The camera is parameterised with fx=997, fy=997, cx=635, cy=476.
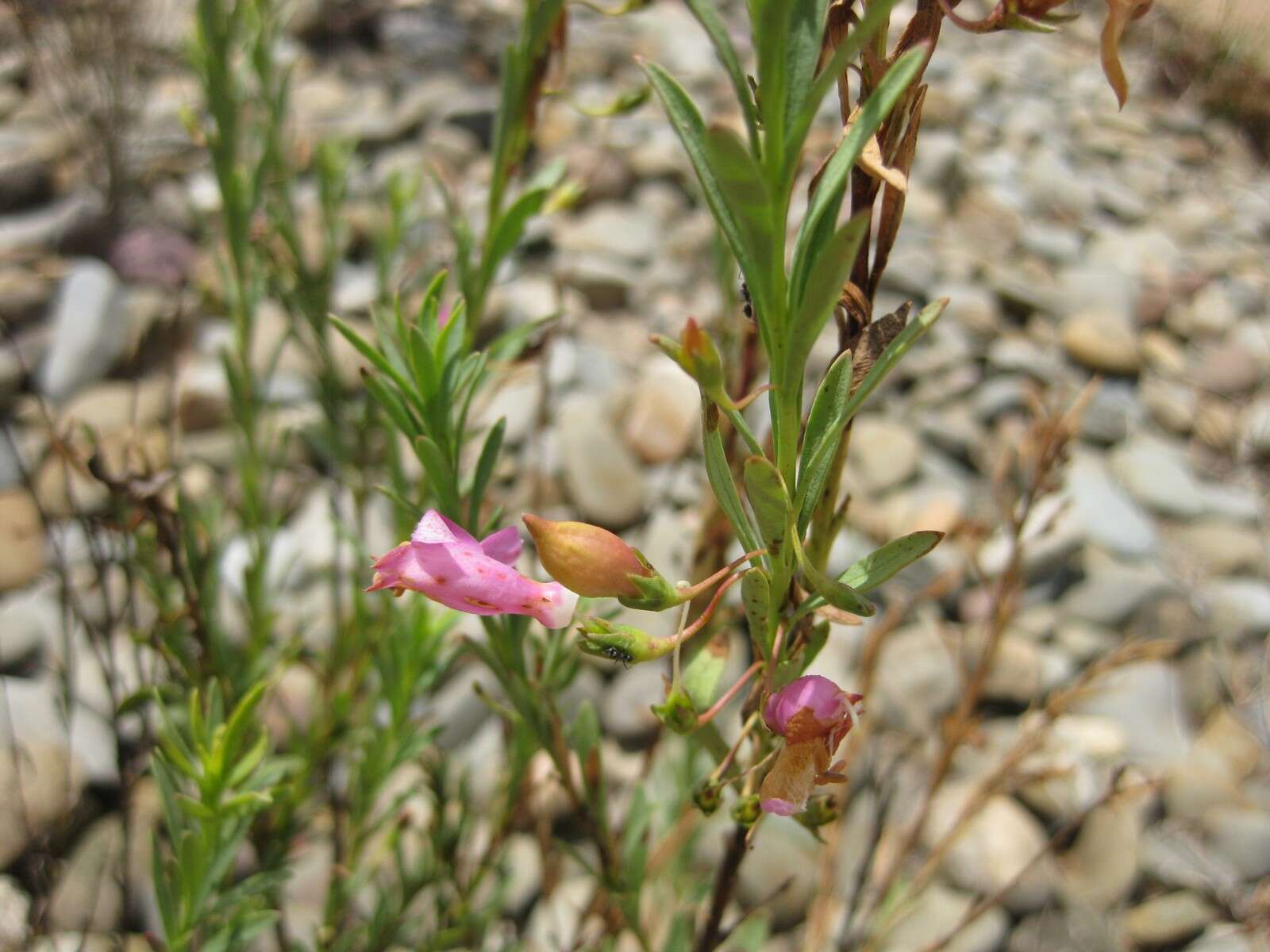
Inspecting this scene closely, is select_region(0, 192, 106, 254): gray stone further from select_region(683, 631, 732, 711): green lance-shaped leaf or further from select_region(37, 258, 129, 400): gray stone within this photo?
select_region(683, 631, 732, 711): green lance-shaped leaf

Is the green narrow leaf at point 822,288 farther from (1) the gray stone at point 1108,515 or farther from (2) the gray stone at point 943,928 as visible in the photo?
(1) the gray stone at point 1108,515

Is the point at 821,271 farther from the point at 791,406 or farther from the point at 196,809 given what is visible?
the point at 196,809

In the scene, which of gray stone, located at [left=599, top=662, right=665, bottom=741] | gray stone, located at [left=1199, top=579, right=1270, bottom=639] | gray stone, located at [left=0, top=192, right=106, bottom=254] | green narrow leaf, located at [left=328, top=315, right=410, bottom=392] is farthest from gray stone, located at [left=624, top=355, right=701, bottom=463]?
green narrow leaf, located at [left=328, top=315, right=410, bottom=392]

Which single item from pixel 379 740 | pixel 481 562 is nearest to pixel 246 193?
pixel 379 740

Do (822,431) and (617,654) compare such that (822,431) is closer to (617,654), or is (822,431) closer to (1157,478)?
(617,654)

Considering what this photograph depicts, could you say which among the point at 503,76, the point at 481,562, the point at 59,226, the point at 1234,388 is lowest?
the point at 1234,388

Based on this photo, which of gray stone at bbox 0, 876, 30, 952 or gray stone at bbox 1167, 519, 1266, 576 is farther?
gray stone at bbox 1167, 519, 1266, 576
